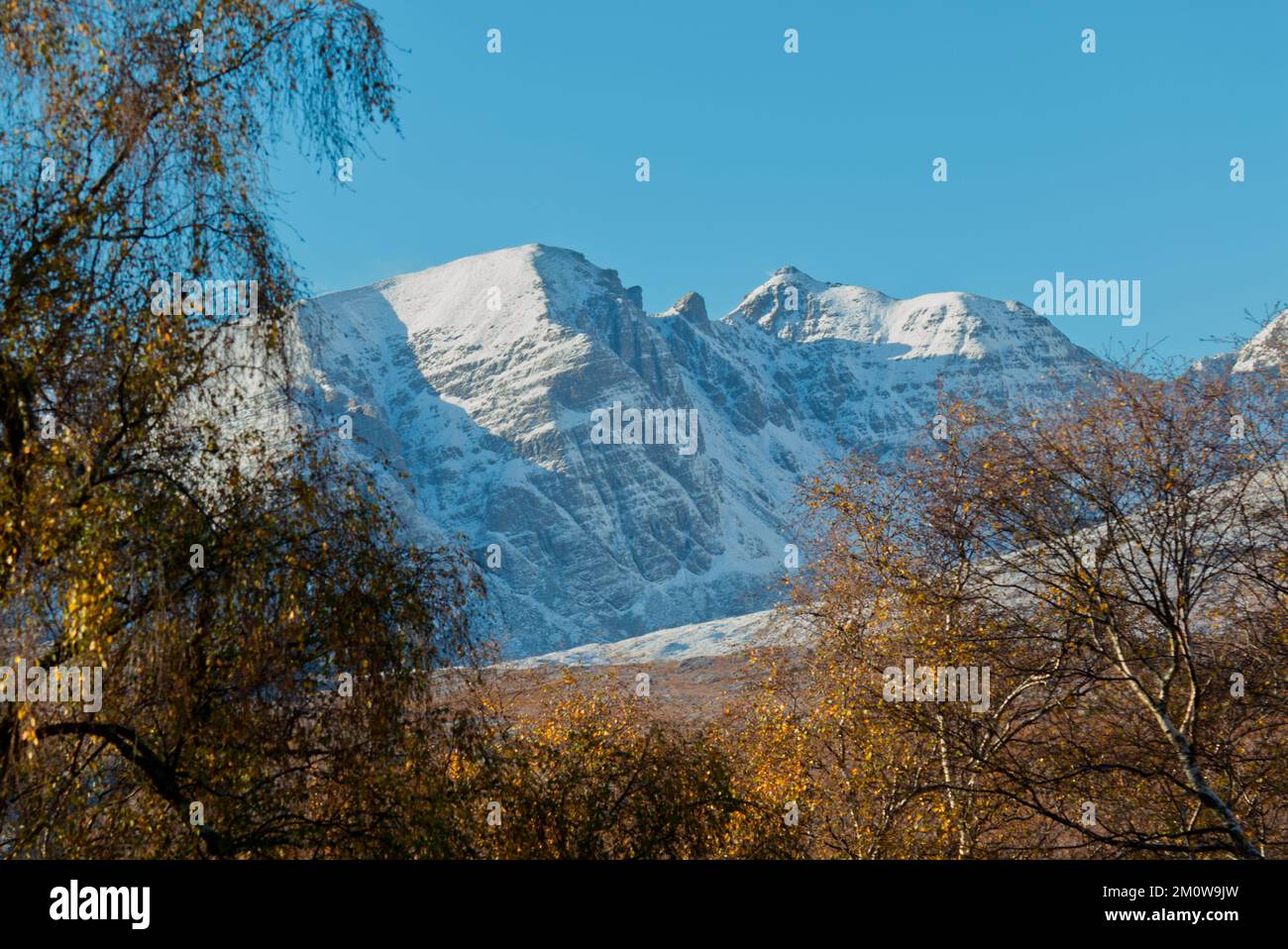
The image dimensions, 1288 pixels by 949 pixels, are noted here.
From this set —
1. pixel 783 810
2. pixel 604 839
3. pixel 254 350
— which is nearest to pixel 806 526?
pixel 783 810

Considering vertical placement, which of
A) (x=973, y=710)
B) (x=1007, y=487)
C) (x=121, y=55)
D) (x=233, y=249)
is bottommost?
(x=973, y=710)

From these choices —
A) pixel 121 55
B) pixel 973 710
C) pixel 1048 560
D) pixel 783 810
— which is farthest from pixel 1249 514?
pixel 121 55

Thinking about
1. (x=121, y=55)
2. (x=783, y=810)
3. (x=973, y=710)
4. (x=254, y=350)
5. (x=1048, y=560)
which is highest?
(x=121, y=55)

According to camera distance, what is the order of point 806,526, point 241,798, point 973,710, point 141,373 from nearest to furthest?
point 141,373 → point 241,798 → point 973,710 → point 806,526

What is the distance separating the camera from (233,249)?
352 inches

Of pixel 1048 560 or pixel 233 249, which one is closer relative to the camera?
pixel 233 249
